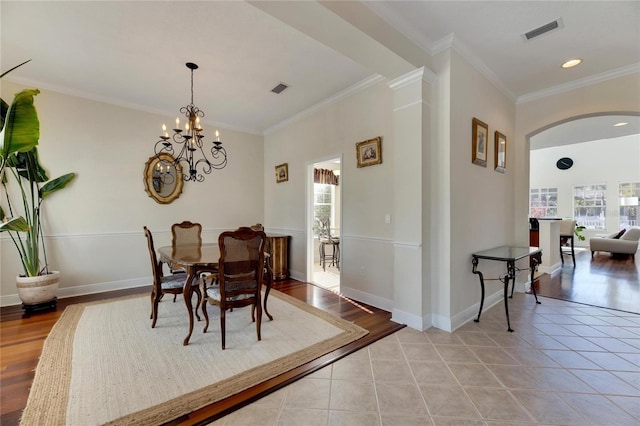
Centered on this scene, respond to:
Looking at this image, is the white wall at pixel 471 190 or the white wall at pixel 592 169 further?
the white wall at pixel 592 169

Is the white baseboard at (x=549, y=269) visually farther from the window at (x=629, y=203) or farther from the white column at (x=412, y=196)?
the window at (x=629, y=203)

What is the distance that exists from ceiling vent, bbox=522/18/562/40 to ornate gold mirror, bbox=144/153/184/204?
4999 millimetres

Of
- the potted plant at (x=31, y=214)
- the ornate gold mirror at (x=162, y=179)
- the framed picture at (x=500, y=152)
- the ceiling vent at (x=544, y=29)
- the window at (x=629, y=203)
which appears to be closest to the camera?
the ceiling vent at (x=544, y=29)

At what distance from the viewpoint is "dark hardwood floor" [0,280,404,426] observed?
5.52 ft

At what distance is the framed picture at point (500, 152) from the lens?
11.5ft

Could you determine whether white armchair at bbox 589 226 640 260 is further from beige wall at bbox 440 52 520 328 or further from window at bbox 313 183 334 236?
window at bbox 313 183 334 236

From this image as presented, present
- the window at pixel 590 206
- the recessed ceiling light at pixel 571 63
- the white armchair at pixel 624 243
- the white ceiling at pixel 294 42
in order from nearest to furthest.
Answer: the white ceiling at pixel 294 42
the recessed ceiling light at pixel 571 63
the white armchair at pixel 624 243
the window at pixel 590 206

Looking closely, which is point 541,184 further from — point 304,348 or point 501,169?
point 304,348

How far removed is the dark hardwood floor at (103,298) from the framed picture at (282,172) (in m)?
2.06

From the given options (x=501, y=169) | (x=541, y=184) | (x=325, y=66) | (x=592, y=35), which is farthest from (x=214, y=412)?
(x=541, y=184)

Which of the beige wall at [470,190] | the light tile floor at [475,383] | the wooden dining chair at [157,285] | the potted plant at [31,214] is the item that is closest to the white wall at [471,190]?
the beige wall at [470,190]

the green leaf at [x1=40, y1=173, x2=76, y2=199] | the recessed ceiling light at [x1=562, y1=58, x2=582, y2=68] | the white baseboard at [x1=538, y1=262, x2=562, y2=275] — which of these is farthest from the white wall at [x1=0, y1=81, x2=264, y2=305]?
the white baseboard at [x1=538, y1=262, x2=562, y2=275]

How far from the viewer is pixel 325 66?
126 inches

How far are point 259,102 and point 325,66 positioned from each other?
145 cm
